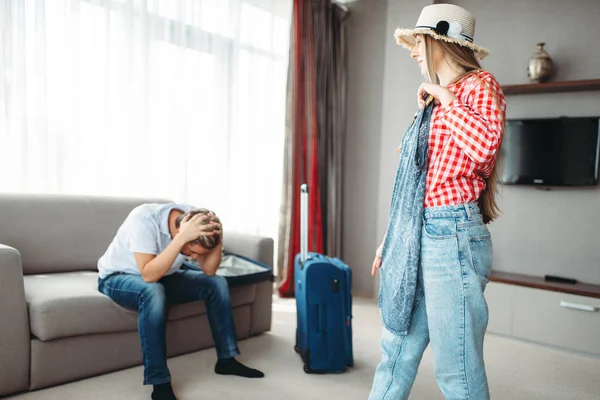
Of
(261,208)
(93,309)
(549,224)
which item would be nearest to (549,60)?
(549,224)

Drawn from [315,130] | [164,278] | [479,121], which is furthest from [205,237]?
[315,130]

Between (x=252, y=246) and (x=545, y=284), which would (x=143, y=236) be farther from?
(x=545, y=284)

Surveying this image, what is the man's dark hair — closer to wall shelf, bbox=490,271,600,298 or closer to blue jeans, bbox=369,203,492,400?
blue jeans, bbox=369,203,492,400

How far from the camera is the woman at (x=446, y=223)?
1207 mm

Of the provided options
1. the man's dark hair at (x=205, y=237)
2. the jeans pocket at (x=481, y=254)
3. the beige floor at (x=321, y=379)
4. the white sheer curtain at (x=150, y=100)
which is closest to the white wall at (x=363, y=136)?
the white sheer curtain at (x=150, y=100)

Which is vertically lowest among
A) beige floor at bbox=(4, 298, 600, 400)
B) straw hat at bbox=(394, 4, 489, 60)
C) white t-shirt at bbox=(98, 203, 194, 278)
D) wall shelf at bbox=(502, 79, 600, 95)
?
beige floor at bbox=(4, 298, 600, 400)

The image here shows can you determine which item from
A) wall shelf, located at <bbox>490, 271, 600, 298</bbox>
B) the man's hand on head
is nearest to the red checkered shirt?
the man's hand on head

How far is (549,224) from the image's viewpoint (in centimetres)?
338

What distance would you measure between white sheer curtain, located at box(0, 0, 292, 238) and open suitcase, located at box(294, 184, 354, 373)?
1320mm

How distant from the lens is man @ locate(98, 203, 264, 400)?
2.02m

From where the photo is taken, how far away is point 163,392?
1.96 m

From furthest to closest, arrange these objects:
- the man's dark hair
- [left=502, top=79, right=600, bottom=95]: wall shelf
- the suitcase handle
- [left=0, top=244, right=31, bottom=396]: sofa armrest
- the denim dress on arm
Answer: [left=502, top=79, right=600, bottom=95]: wall shelf < the suitcase handle < the man's dark hair < [left=0, top=244, right=31, bottom=396]: sofa armrest < the denim dress on arm

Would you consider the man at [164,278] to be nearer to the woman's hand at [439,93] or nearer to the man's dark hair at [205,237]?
the man's dark hair at [205,237]

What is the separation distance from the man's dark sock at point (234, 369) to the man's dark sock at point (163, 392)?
328 mm
